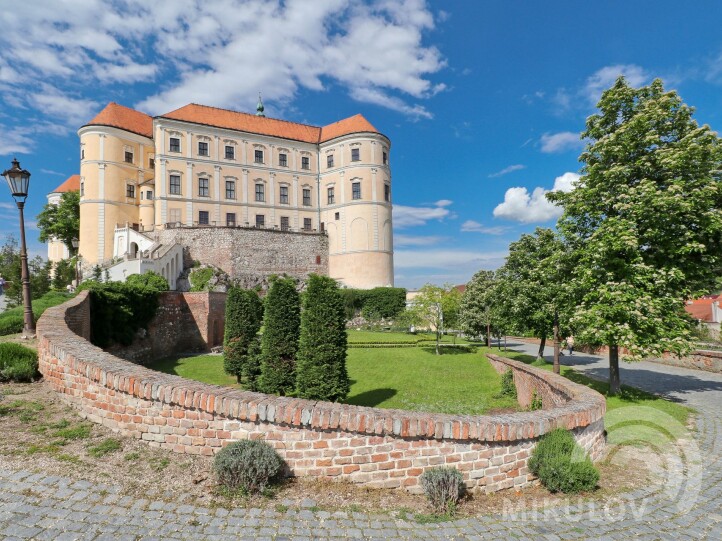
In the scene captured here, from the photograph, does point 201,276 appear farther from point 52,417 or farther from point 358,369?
point 52,417

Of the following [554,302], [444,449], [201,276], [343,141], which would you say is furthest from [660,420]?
[343,141]

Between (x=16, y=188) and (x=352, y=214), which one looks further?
(x=352, y=214)

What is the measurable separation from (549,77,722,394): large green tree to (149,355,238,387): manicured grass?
→ 14079mm

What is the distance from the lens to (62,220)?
48.9 m

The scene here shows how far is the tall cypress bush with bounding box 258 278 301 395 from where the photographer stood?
553 inches

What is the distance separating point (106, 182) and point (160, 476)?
49281 mm

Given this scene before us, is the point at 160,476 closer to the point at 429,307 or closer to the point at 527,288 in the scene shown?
the point at 527,288

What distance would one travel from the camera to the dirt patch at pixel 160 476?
14.4 ft

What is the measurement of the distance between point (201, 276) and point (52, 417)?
131 ft

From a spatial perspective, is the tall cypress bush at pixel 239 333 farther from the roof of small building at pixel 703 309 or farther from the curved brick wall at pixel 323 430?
the roof of small building at pixel 703 309

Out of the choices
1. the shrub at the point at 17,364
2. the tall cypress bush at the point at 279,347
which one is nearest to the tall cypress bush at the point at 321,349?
the tall cypress bush at the point at 279,347

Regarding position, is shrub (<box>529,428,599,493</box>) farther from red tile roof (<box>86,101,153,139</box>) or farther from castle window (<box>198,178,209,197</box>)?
red tile roof (<box>86,101,153,139</box>)

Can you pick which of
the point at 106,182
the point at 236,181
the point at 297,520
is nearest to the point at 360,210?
the point at 236,181

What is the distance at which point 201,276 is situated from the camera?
4347 centimetres
